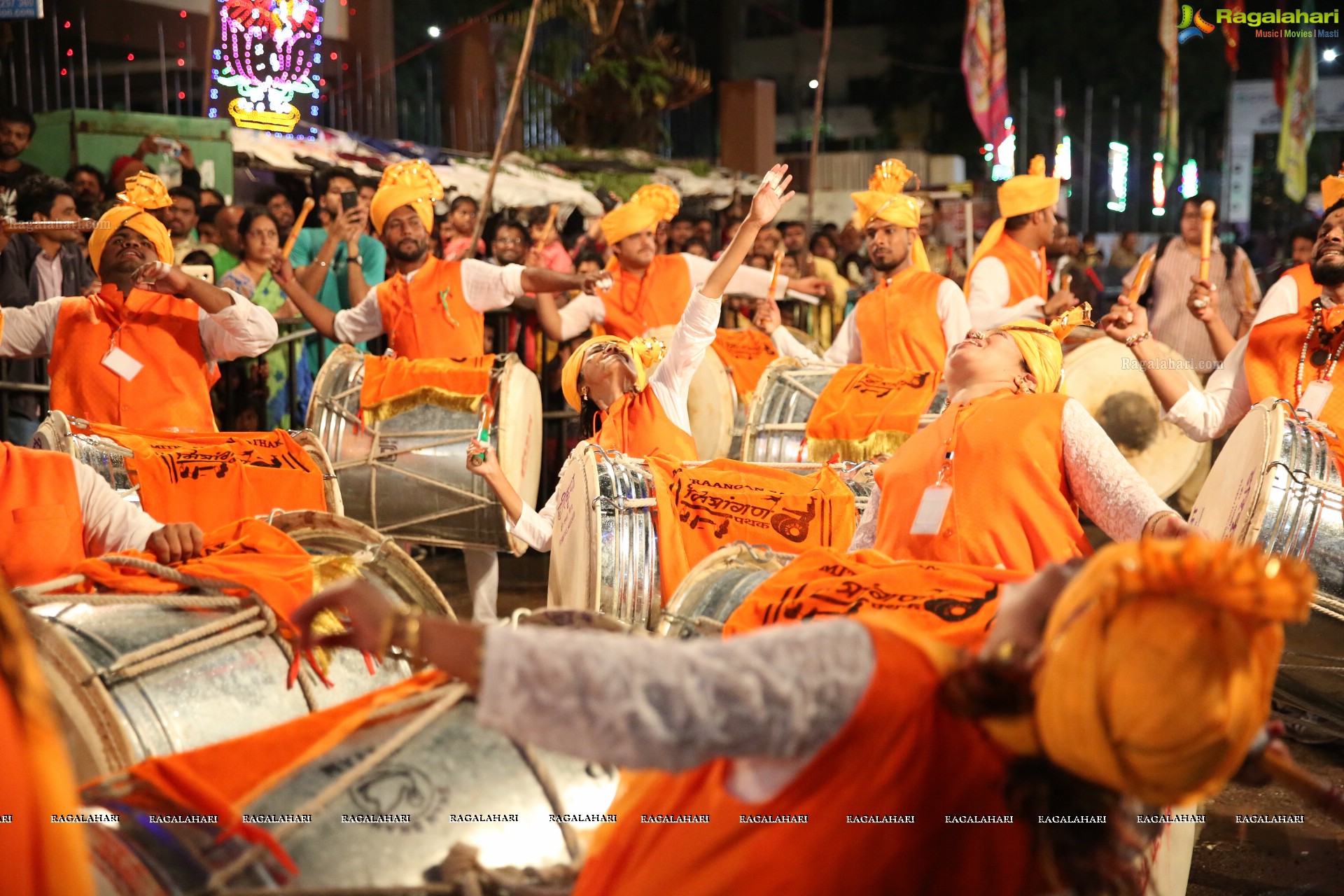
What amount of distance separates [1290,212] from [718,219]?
20.2 m

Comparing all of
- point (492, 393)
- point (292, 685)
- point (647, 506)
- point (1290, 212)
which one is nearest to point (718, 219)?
point (492, 393)

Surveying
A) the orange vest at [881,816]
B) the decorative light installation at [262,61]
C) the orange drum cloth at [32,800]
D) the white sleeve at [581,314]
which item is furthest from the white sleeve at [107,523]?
the decorative light installation at [262,61]

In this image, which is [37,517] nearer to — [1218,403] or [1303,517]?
[1303,517]

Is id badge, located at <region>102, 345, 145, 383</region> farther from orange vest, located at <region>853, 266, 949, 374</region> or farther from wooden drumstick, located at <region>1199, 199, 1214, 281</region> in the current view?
wooden drumstick, located at <region>1199, 199, 1214, 281</region>

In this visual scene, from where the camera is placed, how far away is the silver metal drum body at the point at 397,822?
1940 mm

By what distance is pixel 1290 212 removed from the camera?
103ft

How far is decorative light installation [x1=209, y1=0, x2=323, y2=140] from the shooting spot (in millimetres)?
9820

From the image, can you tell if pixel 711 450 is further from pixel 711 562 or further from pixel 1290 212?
pixel 1290 212

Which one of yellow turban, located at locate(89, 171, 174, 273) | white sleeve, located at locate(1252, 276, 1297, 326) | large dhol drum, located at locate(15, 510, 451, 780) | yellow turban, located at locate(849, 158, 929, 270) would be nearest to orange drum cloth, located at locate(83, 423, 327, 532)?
yellow turban, located at locate(89, 171, 174, 273)

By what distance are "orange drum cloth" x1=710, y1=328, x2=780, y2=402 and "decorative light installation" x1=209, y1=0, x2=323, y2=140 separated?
4236 millimetres

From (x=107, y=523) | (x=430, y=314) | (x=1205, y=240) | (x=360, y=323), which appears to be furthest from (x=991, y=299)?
(x=107, y=523)

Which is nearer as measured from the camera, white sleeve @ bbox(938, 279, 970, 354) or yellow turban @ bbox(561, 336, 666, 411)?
yellow turban @ bbox(561, 336, 666, 411)

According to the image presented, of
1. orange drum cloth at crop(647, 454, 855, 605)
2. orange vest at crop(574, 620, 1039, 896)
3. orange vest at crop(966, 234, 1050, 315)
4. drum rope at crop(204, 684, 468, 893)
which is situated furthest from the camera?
orange vest at crop(966, 234, 1050, 315)

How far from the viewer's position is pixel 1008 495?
3.53m
